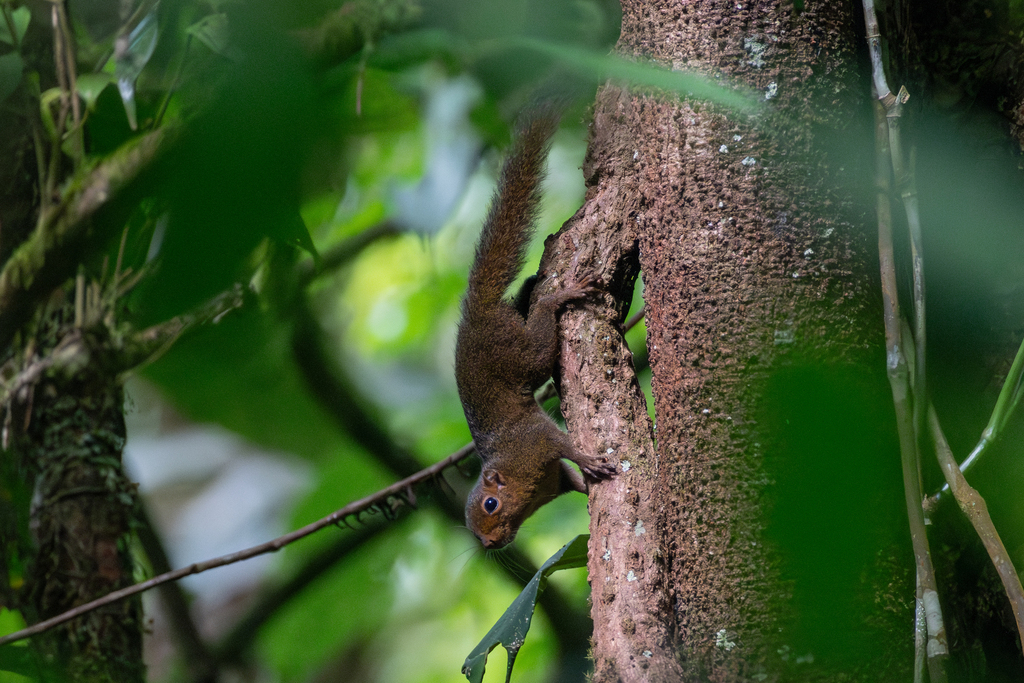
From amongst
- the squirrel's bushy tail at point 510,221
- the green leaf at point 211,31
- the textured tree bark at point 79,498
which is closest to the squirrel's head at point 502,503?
the squirrel's bushy tail at point 510,221

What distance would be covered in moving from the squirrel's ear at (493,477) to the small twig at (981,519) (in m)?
1.57

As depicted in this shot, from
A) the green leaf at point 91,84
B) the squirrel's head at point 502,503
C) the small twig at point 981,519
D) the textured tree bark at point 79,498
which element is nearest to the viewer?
the small twig at point 981,519

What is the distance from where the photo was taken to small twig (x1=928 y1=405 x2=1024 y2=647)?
93 cm

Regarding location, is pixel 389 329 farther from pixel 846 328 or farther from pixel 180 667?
pixel 846 328

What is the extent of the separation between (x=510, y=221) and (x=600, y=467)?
0.89 meters

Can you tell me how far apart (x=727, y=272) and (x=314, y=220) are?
1778mm

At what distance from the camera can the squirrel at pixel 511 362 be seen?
199cm

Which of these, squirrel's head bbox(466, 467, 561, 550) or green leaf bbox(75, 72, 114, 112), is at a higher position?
green leaf bbox(75, 72, 114, 112)

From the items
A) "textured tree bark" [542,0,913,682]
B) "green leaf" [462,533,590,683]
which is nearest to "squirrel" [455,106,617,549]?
"green leaf" [462,533,590,683]

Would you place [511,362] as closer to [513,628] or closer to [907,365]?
[513,628]

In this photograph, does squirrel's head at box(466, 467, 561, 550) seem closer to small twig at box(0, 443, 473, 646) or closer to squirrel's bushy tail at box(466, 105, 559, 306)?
small twig at box(0, 443, 473, 646)

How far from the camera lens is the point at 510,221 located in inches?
87.1

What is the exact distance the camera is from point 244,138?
264mm

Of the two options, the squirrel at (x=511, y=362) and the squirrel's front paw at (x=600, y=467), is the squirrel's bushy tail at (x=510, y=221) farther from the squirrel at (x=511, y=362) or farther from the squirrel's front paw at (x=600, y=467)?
the squirrel's front paw at (x=600, y=467)
